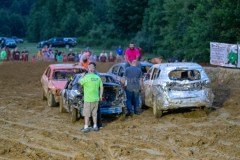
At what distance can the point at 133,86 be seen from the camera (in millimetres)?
17969

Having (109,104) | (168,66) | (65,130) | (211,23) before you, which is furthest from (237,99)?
(211,23)

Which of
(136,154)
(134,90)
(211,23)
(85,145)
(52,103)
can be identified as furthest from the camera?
(211,23)

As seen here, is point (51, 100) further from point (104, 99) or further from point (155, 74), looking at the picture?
point (155, 74)

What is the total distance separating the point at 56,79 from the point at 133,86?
3701 mm

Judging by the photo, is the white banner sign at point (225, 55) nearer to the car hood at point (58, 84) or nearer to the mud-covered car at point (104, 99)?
the car hood at point (58, 84)

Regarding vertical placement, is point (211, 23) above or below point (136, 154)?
above

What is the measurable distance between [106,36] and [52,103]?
182 ft

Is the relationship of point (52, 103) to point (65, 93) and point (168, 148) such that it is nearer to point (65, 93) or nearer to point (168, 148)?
point (65, 93)

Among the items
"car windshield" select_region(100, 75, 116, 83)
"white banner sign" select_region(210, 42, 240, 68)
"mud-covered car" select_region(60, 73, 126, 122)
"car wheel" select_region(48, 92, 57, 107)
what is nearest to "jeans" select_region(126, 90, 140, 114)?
"car windshield" select_region(100, 75, 116, 83)

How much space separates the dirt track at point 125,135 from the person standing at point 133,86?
50cm

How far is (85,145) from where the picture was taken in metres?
12.9

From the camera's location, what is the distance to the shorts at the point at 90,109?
15.1 metres

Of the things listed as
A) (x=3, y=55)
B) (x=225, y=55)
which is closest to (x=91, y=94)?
(x=225, y=55)

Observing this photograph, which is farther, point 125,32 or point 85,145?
point 125,32
